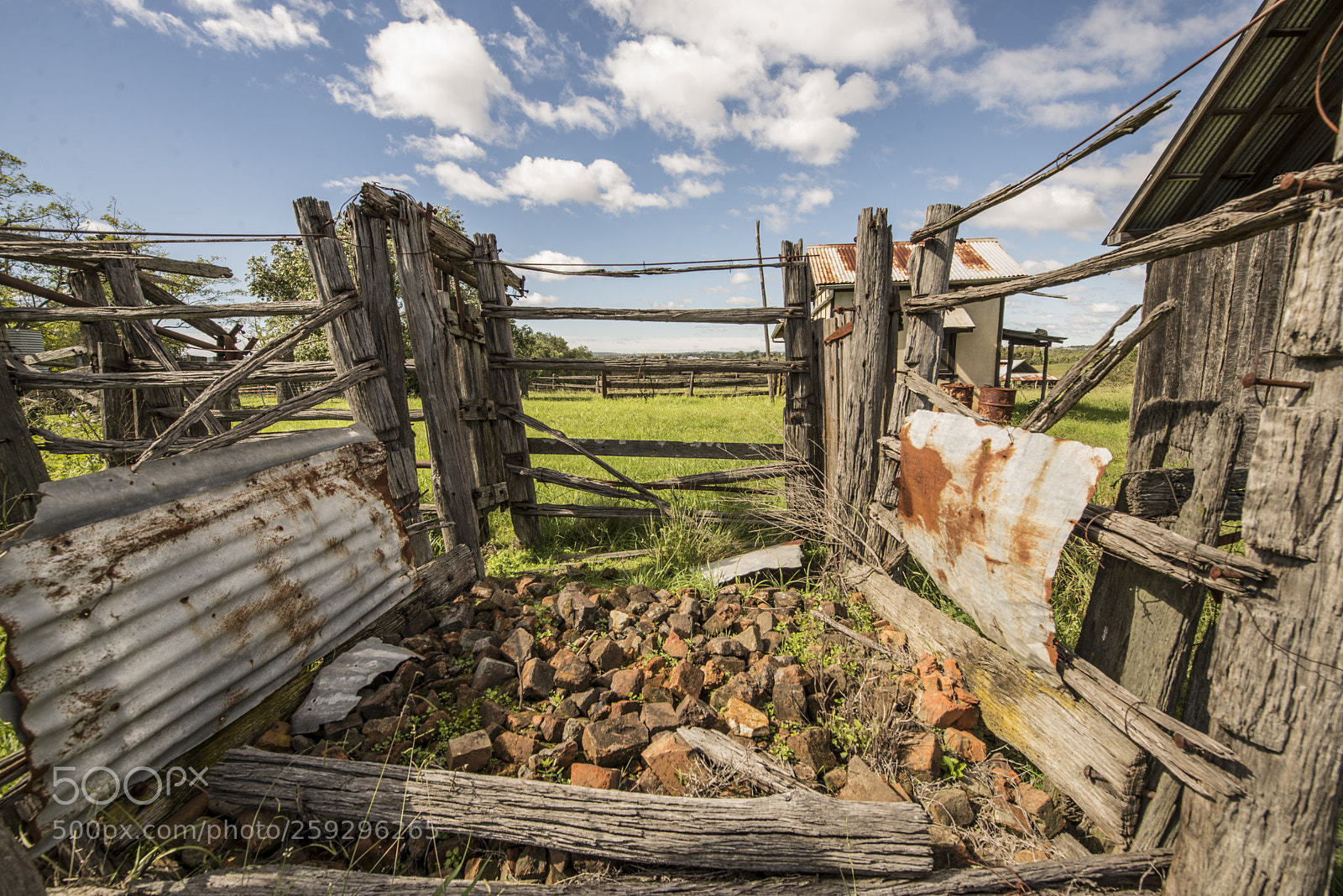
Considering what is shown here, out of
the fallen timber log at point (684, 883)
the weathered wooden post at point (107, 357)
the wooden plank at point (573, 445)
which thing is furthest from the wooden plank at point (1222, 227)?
the weathered wooden post at point (107, 357)

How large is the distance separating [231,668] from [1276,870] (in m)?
3.48

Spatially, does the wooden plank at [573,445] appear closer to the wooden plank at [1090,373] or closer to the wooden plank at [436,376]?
the wooden plank at [436,376]

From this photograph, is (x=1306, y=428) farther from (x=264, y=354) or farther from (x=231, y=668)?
(x=264, y=354)

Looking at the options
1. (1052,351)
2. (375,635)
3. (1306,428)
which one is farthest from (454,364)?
(1052,351)

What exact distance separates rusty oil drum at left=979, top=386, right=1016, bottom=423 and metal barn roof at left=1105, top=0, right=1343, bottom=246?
10.7 feet

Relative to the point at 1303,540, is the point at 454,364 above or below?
above

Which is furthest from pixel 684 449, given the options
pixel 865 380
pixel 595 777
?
pixel 595 777

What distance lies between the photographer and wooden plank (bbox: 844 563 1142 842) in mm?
1787

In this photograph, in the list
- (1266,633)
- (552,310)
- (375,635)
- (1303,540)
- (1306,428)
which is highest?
(552,310)

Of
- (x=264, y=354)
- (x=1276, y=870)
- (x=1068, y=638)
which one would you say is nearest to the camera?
(x=1276, y=870)

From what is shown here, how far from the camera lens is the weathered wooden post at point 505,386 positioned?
4363 mm

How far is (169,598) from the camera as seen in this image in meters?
1.89

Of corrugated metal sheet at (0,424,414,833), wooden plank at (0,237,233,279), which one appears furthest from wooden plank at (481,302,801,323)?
wooden plank at (0,237,233,279)

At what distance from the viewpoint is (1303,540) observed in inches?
52.6
